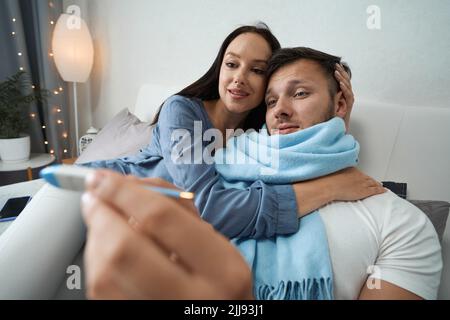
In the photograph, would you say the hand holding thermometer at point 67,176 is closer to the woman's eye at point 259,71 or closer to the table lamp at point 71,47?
the woman's eye at point 259,71

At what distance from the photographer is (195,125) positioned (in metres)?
0.92

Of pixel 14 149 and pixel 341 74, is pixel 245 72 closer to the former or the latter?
pixel 341 74

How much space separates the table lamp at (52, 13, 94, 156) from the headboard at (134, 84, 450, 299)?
6.09 feet

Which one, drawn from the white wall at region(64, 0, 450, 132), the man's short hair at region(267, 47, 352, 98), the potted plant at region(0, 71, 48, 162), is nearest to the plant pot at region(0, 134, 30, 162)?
the potted plant at region(0, 71, 48, 162)

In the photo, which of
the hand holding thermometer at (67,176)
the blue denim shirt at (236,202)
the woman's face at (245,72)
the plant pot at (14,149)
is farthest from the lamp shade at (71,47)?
the hand holding thermometer at (67,176)

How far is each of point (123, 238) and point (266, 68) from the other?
0.84m

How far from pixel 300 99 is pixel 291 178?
242 millimetres

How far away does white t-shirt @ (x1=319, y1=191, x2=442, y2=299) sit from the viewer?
60 cm

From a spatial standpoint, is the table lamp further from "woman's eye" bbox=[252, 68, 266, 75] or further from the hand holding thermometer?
the hand holding thermometer

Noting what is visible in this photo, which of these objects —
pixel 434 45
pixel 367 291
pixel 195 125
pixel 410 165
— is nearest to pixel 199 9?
pixel 195 125

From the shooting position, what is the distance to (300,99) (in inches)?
32.4

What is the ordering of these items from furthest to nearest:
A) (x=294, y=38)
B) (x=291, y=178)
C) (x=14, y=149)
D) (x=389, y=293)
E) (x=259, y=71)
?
(x=14, y=149) < (x=294, y=38) < (x=259, y=71) < (x=291, y=178) < (x=389, y=293)

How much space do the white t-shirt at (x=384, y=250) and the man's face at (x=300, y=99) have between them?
285mm

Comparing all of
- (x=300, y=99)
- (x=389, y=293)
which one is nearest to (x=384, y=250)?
(x=389, y=293)
